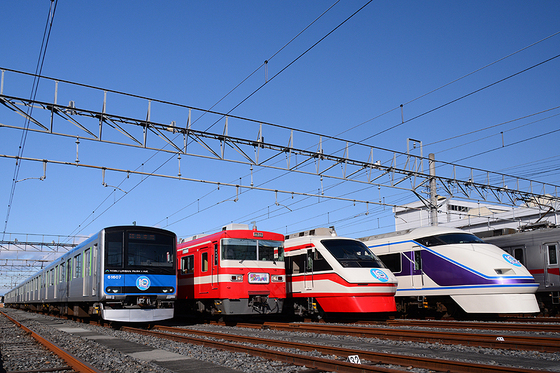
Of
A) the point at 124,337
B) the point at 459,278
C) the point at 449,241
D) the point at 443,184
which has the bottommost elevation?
the point at 124,337

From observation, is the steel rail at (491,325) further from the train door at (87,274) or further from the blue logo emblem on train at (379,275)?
the train door at (87,274)

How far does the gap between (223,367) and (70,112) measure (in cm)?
1172

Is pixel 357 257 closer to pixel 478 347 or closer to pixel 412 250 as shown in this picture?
pixel 412 250

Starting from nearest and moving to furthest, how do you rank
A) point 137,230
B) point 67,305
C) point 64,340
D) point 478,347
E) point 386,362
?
1. point 386,362
2. point 478,347
3. point 64,340
4. point 137,230
5. point 67,305

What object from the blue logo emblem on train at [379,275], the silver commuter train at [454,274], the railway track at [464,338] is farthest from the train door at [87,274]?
the silver commuter train at [454,274]

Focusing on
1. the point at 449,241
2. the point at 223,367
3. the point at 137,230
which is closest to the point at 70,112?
the point at 137,230

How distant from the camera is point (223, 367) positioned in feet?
25.0

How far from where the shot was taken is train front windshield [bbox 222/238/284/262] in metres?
16.0

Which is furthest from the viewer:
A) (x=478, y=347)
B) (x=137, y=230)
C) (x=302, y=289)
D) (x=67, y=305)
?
(x=67, y=305)

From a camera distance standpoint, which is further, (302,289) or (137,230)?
(302,289)

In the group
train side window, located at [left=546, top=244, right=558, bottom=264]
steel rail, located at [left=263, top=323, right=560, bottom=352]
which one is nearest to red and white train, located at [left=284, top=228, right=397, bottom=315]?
steel rail, located at [left=263, top=323, right=560, bottom=352]

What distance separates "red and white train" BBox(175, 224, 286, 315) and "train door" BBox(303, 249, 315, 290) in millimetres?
731

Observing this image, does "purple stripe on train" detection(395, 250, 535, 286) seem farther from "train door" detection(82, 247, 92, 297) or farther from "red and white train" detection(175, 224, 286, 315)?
"train door" detection(82, 247, 92, 297)

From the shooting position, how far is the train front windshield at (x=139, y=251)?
1499 cm
